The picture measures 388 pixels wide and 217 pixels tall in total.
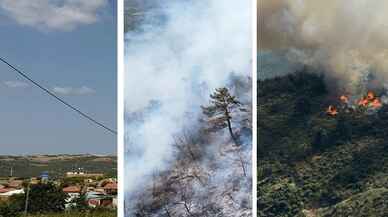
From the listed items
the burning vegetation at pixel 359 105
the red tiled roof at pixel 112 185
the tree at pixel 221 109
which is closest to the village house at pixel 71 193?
the red tiled roof at pixel 112 185

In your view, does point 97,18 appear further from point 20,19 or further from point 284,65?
point 284,65

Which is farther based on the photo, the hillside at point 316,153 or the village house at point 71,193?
the hillside at point 316,153

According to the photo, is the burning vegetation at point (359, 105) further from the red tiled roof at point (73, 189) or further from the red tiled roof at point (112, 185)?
the red tiled roof at point (73, 189)

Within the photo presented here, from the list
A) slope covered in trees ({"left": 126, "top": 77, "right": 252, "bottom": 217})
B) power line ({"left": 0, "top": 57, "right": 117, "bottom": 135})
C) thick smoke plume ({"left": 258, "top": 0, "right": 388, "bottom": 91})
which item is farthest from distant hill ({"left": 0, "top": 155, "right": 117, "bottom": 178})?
thick smoke plume ({"left": 258, "top": 0, "right": 388, "bottom": 91})

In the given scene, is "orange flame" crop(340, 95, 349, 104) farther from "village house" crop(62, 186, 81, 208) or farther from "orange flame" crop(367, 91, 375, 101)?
"village house" crop(62, 186, 81, 208)

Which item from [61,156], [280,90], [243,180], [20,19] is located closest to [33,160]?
[61,156]
